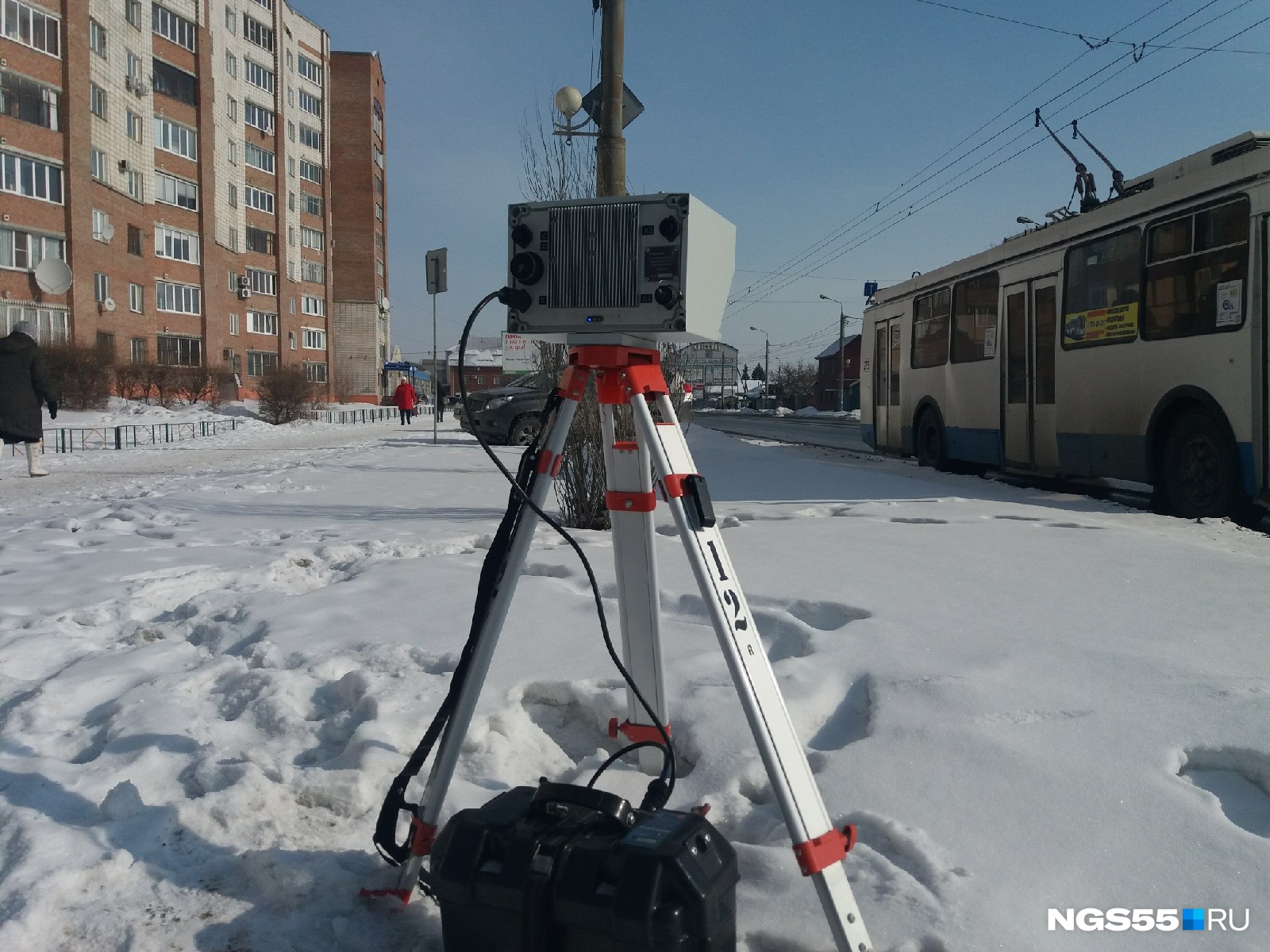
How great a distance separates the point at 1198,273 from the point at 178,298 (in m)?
45.4

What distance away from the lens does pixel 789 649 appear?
3.90 m

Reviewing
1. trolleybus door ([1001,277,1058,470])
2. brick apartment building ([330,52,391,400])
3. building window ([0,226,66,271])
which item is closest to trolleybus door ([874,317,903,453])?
trolleybus door ([1001,277,1058,470])

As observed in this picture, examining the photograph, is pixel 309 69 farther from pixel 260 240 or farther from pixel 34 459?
pixel 34 459

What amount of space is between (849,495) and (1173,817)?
7.33 meters

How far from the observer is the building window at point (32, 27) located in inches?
1261

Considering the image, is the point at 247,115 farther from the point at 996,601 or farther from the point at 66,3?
the point at 996,601

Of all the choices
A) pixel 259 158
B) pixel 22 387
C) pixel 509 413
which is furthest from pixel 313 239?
pixel 22 387

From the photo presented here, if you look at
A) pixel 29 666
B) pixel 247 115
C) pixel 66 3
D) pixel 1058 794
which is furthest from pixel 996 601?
pixel 247 115

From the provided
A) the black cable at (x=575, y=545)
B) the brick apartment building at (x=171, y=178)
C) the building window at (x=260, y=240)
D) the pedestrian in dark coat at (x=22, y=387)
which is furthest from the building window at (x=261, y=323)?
the black cable at (x=575, y=545)

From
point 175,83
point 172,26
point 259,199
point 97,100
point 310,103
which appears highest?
point 310,103

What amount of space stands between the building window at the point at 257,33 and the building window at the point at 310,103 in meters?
4.79

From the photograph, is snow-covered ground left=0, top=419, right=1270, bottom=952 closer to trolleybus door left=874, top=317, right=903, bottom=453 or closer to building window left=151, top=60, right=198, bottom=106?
trolleybus door left=874, top=317, right=903, bottom=453

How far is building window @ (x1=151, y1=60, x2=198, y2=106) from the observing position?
4297 centimetres

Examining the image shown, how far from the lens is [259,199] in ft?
178
